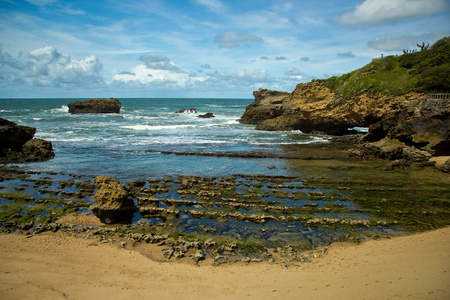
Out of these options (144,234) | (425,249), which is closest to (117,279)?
(144,234)

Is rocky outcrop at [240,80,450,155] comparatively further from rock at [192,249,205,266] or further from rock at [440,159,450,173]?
rock at [192,249,205,266]

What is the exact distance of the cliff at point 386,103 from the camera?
76.1 feet

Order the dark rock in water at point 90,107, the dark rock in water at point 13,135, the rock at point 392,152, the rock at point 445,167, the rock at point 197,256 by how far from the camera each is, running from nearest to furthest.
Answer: the rock at point 197,256 → the rock at point 445,167 → the rock at point 392,152 → the dark rock in water at point 13,135 → the dark rock in water at point 90,107

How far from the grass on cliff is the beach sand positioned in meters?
21.0

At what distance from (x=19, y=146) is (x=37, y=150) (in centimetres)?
303

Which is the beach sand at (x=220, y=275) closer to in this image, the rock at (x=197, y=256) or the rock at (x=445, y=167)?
the rock at (x=197, y=256)

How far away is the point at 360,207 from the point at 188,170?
12000 mm

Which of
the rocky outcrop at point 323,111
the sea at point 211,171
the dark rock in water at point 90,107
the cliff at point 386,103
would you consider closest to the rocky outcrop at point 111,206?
the sea at point 211,171

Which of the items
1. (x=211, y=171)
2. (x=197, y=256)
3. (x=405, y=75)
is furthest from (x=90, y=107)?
(x=197, y=256)

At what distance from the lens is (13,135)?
2500 cm

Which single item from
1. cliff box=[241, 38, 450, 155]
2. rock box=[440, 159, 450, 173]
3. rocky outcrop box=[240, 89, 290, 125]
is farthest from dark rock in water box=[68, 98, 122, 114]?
rock box=[440, 159, 450, 173]

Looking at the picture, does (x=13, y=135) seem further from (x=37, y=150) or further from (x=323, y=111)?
(x=323, y=111)

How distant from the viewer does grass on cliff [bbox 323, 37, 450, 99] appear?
2525 cm

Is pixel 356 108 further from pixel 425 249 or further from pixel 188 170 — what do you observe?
pixel 425 249
